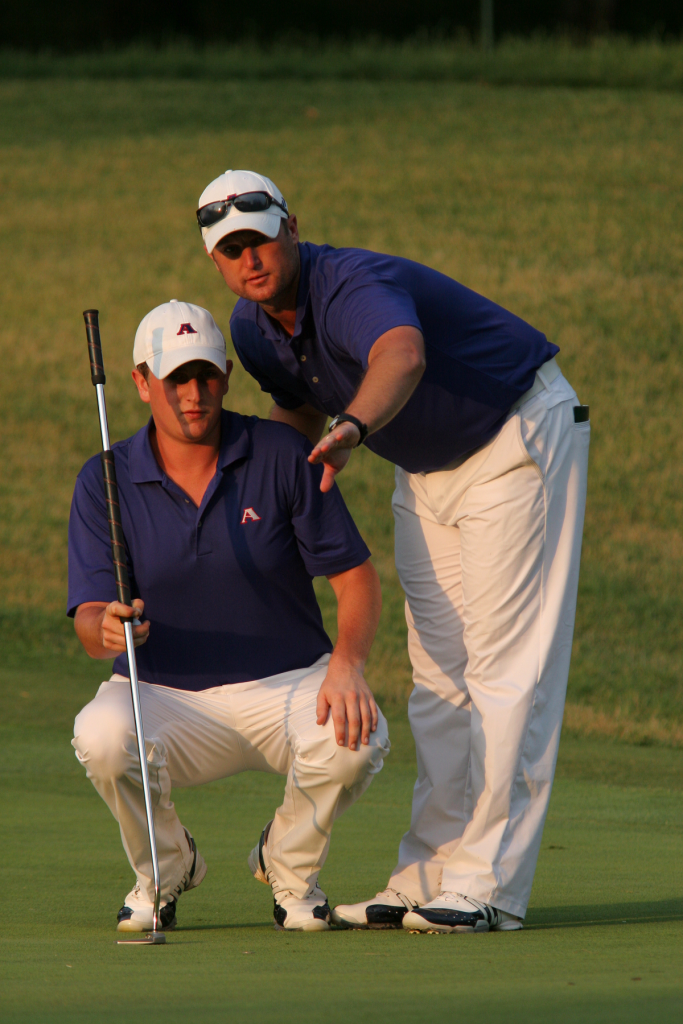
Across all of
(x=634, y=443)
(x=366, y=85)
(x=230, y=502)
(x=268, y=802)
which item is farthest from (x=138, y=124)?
(x=230, y=502)

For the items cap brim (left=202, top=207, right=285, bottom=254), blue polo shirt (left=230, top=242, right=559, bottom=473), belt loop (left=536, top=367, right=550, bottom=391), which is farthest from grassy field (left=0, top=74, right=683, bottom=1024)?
cap brim (left=202, top=207, right=285, bottom=254)

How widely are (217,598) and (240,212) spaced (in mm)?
994

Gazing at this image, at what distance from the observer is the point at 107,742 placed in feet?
11.7

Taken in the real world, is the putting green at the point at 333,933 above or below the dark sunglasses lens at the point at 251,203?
below

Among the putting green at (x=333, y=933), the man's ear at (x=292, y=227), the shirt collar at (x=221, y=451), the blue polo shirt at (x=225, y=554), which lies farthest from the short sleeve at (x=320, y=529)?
the putting green at (x=333, y=933)

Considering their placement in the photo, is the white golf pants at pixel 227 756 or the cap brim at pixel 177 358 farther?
the cap brim at pixel 177 358

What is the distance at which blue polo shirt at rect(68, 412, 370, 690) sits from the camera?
151 inches

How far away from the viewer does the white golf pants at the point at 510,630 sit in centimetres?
368

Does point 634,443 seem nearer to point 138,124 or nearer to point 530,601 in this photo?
point 530,601

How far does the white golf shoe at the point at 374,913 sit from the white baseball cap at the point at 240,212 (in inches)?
67.0

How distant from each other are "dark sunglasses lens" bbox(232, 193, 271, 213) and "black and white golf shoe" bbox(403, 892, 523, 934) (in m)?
1.76

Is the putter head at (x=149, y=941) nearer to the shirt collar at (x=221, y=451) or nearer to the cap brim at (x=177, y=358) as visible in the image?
the shirt collar at (x=221, y=451)

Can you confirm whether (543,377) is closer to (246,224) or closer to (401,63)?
(246,224)

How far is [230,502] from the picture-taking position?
152 inches
